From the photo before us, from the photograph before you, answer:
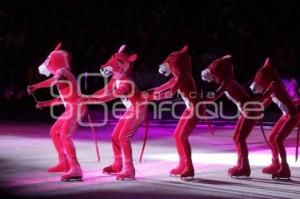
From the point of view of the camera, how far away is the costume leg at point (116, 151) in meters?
10.4

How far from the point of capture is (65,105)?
10414 millimetres

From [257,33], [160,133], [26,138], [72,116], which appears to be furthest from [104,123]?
[72,116]

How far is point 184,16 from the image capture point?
29.3 meters

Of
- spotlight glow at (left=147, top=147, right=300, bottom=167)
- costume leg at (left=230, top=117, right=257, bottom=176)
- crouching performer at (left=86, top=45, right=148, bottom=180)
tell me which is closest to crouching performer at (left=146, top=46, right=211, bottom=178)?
crouching performer at (left=86, top=45, right=148, bottom=180)

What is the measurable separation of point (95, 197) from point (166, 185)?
1441 mm

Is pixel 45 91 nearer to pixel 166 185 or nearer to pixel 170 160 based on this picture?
pixel 170 160

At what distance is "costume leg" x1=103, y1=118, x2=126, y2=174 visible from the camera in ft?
34.3

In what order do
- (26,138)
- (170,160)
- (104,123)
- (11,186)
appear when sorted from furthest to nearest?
(104,123) → (26,138) → (170,160) → (11,186)

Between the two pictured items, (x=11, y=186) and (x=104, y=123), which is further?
(x=104, y=123)

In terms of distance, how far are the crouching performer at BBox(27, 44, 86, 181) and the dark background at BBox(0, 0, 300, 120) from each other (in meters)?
15.1

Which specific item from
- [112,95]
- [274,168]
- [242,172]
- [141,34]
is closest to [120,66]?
[112,95]

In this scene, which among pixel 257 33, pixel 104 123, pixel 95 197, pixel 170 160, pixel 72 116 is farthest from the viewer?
pixel 257 33

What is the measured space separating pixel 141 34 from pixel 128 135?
18.1 m

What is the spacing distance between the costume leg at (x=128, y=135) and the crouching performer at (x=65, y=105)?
2.37 feet
